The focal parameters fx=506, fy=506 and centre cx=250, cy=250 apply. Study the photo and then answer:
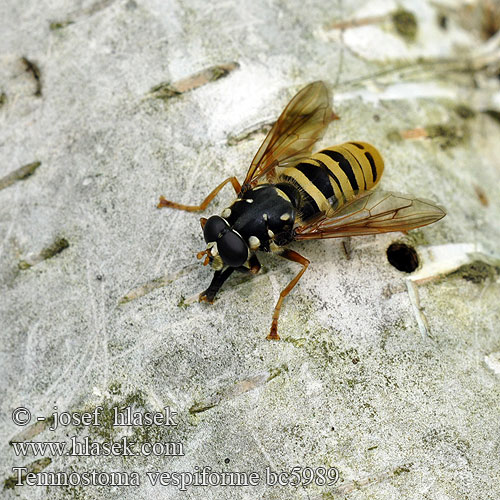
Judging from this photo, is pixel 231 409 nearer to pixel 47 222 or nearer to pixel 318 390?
pixel 318 390

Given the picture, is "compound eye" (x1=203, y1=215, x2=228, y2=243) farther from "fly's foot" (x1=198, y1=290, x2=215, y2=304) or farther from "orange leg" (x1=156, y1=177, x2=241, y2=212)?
"fly's foot" (x1=198, y1=290, x2=215, y2=304)

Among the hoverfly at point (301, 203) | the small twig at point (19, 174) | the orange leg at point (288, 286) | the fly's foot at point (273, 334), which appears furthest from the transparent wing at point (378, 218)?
the small twig at point (19, 174)

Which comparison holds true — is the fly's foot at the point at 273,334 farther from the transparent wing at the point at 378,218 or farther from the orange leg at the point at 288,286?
the transparent wing at the point at 378,218

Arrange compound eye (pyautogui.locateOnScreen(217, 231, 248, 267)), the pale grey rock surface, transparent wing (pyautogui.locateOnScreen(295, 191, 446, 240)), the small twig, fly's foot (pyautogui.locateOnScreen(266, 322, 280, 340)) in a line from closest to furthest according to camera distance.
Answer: the pale grey rock surface, fly's foot (pyautogui.locateOnScreen(266, 322, 280, 340)), compound eye (pyautogui.locateOnScreen(217, 231, 248, 267)), transparent wing (pyautogui.locateOnScreen(295, 191, 446, 240)), the small twig

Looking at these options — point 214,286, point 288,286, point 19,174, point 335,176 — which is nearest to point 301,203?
point 335,176

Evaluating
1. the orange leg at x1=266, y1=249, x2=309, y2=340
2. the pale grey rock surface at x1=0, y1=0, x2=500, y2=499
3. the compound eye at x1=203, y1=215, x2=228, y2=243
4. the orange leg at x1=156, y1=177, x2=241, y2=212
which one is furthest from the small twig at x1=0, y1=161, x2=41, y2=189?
the orange leg at x1=266, y1=249, x2=309, y2=340
